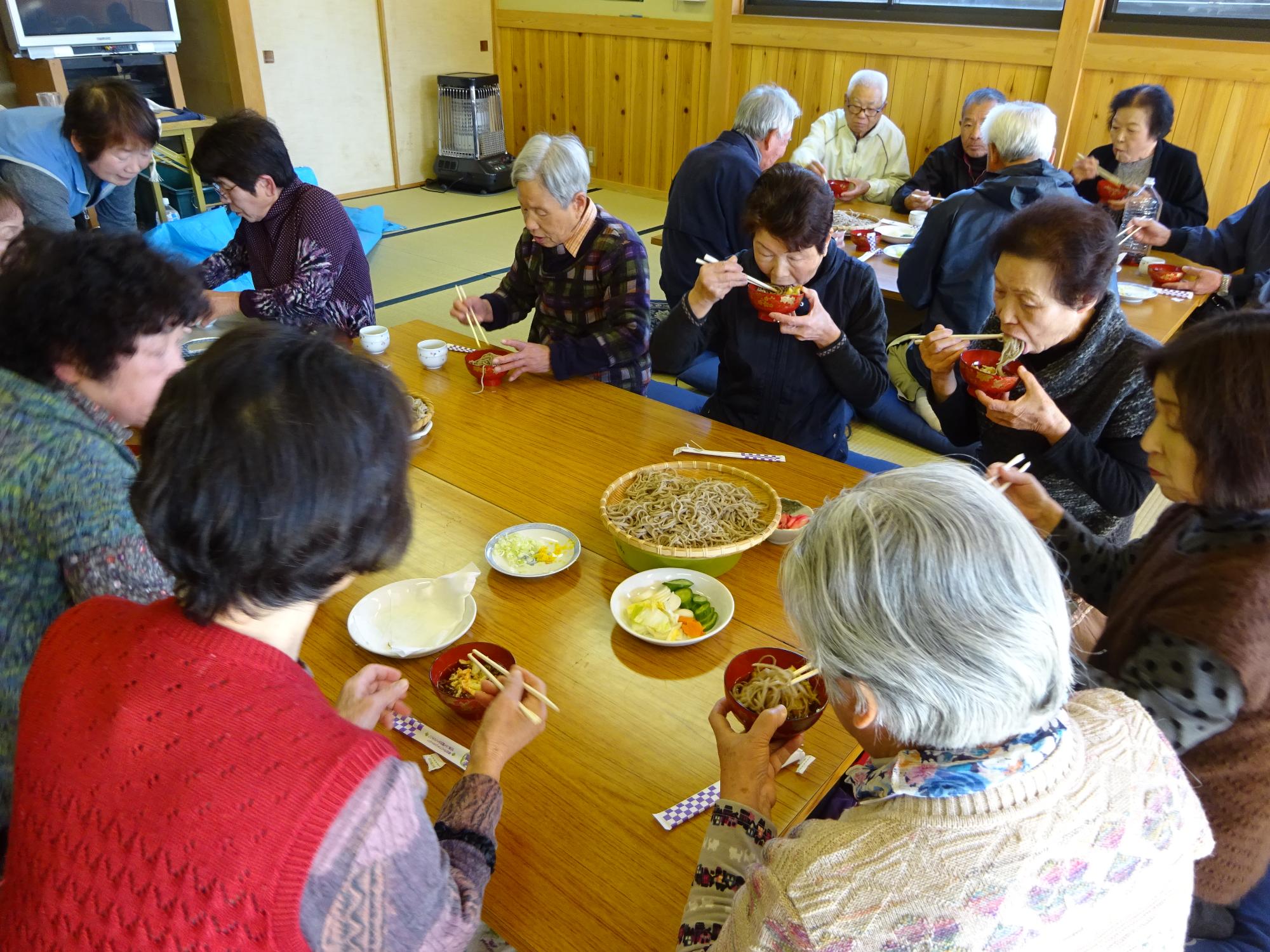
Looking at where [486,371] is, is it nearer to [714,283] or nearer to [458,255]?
[714,283]

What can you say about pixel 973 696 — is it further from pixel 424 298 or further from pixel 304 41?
pixel 304 41

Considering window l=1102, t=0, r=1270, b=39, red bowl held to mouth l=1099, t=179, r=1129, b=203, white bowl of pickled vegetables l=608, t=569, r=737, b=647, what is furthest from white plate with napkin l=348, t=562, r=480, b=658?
window l=1102, t=0, r=1270, b=39

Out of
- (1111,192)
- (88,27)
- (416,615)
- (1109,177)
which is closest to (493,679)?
(416,615)

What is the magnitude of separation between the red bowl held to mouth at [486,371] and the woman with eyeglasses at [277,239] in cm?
51

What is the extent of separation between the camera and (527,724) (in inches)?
46.5

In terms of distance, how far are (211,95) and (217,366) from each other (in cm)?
717

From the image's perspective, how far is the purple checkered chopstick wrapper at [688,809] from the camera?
3.68 feet

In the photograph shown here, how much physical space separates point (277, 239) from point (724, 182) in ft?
6.12

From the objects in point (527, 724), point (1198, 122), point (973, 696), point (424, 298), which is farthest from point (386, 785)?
point (1198, 122)

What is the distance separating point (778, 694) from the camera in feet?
4.03

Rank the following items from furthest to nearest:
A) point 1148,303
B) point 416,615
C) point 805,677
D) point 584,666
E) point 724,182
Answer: point 724,182, point 1148,303, point 416,615, point 584,666, point 805,677

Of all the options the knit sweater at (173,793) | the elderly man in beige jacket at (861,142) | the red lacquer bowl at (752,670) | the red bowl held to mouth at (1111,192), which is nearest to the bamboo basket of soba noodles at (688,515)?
the red lacquer bowl at (752,670)

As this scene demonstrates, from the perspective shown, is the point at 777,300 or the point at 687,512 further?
the point at 777,300

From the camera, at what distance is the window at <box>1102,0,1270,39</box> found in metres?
4.62
